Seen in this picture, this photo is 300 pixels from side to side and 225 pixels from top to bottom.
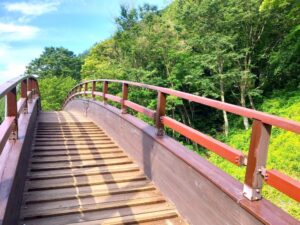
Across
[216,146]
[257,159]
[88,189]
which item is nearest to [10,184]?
[88,189]

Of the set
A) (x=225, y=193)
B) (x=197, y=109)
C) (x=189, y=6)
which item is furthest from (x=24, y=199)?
(x=197, y=109)

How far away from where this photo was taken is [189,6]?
19.4 metres

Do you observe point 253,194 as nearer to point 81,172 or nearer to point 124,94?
point 81,172

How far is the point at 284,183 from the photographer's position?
194 centimetres

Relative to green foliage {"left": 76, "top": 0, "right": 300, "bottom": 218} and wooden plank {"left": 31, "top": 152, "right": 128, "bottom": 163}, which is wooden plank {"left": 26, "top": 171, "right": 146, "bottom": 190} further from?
green foliage {"left": 76, "top": 0, "right": 300, "bottom": 218}

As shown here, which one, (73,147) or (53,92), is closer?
(73,147)

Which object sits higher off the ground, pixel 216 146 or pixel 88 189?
pixel 216 146

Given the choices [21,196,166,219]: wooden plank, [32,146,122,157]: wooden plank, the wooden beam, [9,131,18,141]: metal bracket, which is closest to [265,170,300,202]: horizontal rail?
[21,196,166,219]: wooden plank

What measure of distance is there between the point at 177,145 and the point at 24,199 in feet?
6.03

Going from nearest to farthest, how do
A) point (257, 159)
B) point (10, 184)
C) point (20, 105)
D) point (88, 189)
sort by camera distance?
point (257, 159)
point (10, 184)
point (88, 189)
point (20, 105)

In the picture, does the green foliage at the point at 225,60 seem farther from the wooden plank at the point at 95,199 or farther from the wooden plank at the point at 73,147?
the wooden plank at the point at 95,199

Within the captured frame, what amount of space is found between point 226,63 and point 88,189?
16909mm

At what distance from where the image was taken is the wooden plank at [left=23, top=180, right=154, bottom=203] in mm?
3408

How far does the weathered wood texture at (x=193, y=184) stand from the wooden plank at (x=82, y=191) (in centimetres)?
29
